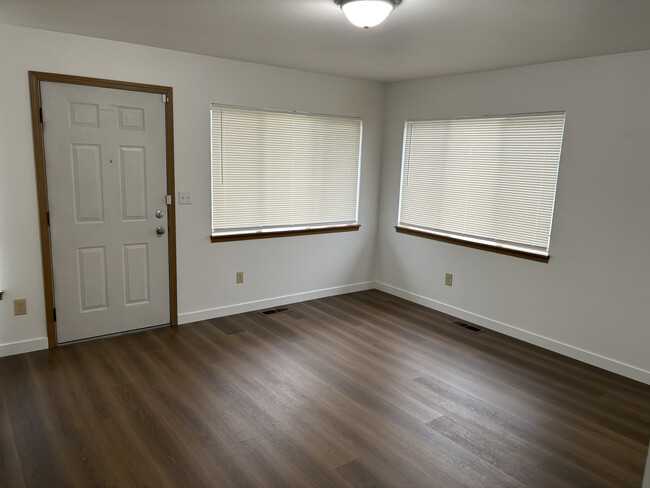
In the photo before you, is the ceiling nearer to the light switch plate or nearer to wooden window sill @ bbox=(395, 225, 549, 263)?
the light switch plate

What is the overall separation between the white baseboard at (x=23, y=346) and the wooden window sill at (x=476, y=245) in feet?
11.5

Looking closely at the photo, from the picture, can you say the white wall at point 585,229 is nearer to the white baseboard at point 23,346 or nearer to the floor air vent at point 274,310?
the floor air vent at point 274,310

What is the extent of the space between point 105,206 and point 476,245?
325 cm

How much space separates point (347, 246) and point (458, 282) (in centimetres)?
130

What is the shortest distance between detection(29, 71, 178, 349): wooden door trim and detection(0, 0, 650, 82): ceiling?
0.33 meters

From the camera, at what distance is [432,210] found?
4.79m

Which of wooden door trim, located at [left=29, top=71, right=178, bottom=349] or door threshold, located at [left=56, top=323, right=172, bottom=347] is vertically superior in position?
wooden door trim, located at [left=29, top=71, right=178, bottom=349]

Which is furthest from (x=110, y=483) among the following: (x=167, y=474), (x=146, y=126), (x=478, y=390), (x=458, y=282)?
(x=458, y=282)

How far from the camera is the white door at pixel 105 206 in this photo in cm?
343

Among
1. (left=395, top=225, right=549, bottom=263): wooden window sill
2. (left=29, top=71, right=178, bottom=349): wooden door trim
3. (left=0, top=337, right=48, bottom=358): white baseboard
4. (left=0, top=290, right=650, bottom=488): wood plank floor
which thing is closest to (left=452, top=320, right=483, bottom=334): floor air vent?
(left=0, top=290, right=650, bottom=488): wood plank floor

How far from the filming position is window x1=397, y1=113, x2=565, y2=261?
12.5ft

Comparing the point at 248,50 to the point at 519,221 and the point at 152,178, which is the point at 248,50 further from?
the point at 519,221

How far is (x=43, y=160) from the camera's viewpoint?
334 cm

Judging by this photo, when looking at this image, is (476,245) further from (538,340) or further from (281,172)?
(281,172)
